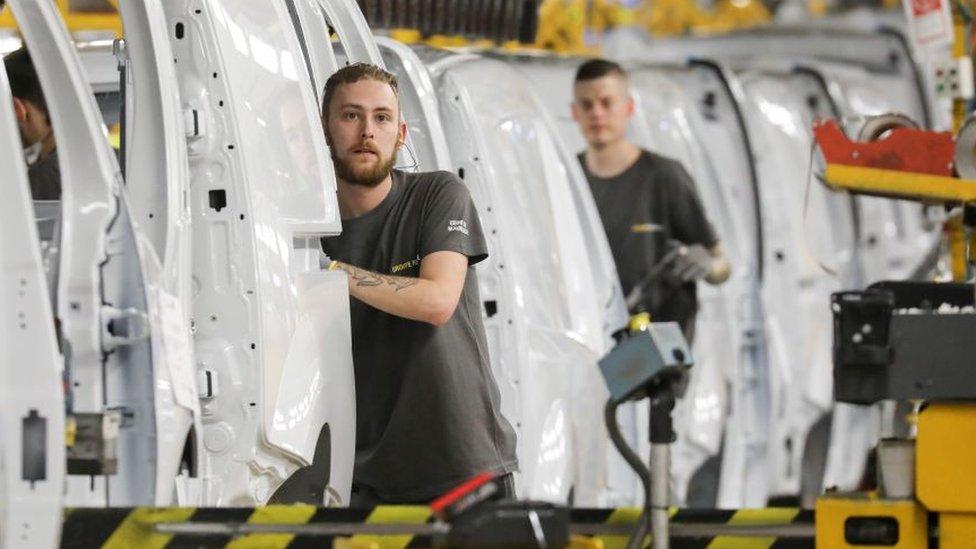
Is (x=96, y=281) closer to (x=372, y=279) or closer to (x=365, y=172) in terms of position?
(x=372, y=279)

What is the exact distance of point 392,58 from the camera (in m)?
6.92

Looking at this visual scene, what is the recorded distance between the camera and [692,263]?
9781 millimetres

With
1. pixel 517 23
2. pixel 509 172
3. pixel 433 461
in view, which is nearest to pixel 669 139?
pixel 517 23

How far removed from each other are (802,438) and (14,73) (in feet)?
18.6

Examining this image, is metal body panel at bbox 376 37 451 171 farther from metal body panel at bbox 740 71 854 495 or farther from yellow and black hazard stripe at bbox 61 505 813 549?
metal body panel at bbox 740 71 854 495

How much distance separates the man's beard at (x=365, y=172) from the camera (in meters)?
6.18

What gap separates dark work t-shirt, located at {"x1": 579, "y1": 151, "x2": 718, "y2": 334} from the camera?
966 centimetres

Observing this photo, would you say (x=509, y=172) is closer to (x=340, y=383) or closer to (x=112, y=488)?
(x=340, y=383)

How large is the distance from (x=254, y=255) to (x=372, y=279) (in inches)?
15.2

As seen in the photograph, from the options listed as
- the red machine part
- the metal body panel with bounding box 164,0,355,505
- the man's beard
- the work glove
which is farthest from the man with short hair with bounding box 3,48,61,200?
the work glove

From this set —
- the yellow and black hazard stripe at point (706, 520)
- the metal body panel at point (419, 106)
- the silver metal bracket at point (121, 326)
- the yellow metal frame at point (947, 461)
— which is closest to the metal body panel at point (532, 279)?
the metal body panel at point (419, 106)

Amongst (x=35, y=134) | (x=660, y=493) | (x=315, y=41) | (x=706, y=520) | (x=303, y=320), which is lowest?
(x=706, y=520)

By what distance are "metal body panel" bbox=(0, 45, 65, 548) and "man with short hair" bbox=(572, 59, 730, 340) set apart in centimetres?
481

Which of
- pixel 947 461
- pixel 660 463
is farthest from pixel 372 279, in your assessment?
pixel 947 461
